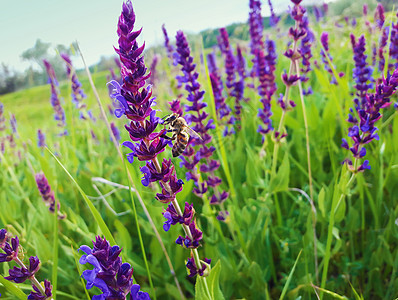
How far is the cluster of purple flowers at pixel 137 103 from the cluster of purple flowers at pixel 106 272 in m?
0.29

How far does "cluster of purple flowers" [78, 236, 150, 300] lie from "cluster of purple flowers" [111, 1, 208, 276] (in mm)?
286

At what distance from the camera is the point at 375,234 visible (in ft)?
6.50

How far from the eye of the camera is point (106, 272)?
0.68 meters

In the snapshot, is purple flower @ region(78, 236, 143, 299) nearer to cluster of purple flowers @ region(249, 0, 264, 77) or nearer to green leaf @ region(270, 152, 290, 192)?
green leaf @ region(270, 152, 290, 192)

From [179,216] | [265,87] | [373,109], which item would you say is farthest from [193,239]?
[265,87]

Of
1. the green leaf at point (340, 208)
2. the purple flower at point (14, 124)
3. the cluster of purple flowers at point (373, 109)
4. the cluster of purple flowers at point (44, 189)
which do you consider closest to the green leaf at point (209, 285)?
the cluster of purple flowers at point (373, 109)

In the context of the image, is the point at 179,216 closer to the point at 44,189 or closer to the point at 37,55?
the point at 44,189

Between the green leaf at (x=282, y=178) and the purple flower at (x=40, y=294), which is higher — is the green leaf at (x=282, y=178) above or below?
below

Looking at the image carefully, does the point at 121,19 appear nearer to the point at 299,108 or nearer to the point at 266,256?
the point at 266,256

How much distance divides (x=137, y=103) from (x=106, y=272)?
44 centimetres

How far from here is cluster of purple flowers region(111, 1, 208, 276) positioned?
0.82m

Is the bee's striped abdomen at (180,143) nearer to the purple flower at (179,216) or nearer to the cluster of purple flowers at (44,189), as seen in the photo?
the purple flower at (179,216)

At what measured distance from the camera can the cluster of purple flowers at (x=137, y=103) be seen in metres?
0.82

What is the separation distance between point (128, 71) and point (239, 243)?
4.65 feet
